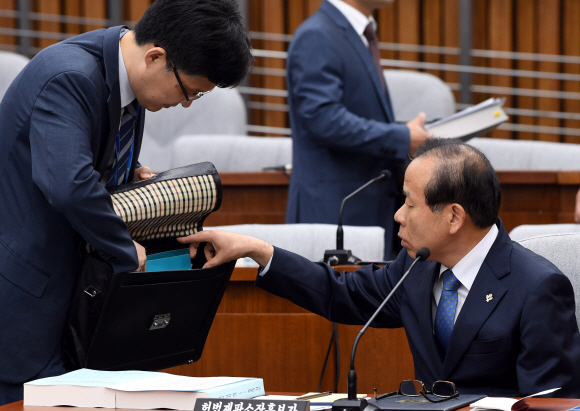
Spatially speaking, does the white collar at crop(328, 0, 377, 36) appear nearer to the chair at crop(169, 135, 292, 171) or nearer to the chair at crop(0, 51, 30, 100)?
Answer: the chair at crop(169, 135, 292, 171)

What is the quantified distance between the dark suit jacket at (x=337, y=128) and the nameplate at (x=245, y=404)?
197 centimetres

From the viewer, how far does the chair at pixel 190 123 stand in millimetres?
5398

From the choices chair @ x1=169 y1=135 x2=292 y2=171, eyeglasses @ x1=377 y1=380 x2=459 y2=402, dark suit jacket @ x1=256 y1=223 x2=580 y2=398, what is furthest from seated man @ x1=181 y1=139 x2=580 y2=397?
chair @ x1=169 y1=135 x2=292 y2=171

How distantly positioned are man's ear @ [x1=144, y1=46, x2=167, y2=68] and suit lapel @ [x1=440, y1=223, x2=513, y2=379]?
797mm

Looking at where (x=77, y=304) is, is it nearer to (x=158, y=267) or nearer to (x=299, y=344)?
(x=158, y=267)

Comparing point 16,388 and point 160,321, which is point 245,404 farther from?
point 16,388

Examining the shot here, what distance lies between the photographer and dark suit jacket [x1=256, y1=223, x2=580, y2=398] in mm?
1648

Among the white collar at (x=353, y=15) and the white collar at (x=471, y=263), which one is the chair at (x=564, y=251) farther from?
the white collar at (x=353, y=15)

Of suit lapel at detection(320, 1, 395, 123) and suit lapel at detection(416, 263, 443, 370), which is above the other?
suit lapel at detection(320, 1, 395, 123)

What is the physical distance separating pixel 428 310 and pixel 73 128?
2.72 ft

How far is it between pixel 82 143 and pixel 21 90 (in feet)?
0.64

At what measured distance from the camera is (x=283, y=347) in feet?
8.06

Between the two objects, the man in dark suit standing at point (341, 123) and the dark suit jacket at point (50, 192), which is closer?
the dark suit jacket at point (50, 192)

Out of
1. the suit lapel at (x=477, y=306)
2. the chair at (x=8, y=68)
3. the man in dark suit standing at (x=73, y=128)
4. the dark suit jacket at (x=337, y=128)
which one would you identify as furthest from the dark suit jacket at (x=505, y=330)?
the chair at (x=8, y=68)
